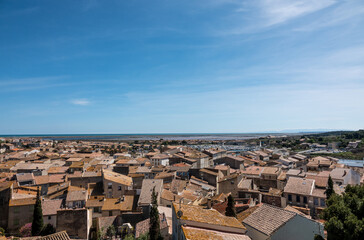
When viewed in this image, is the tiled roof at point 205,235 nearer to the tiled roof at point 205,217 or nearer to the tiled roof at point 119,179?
the tiled roof at point 205,217

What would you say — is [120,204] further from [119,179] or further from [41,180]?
[41,180]

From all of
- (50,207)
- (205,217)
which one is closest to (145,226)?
(205,217)

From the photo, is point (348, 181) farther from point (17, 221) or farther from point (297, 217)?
point (17, 221)

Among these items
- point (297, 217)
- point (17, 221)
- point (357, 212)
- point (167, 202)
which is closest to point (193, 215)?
point (297, 217)

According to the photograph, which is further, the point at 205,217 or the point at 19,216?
the point at 19,216

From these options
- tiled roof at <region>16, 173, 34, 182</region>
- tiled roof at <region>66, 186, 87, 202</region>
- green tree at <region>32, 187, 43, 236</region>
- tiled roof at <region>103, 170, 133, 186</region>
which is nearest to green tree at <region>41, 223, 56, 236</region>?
green tree at <region>32, 187, 43, 236</region>

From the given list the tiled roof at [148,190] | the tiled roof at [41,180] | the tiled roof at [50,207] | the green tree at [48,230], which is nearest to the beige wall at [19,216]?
the tiled roof at [50,207]
